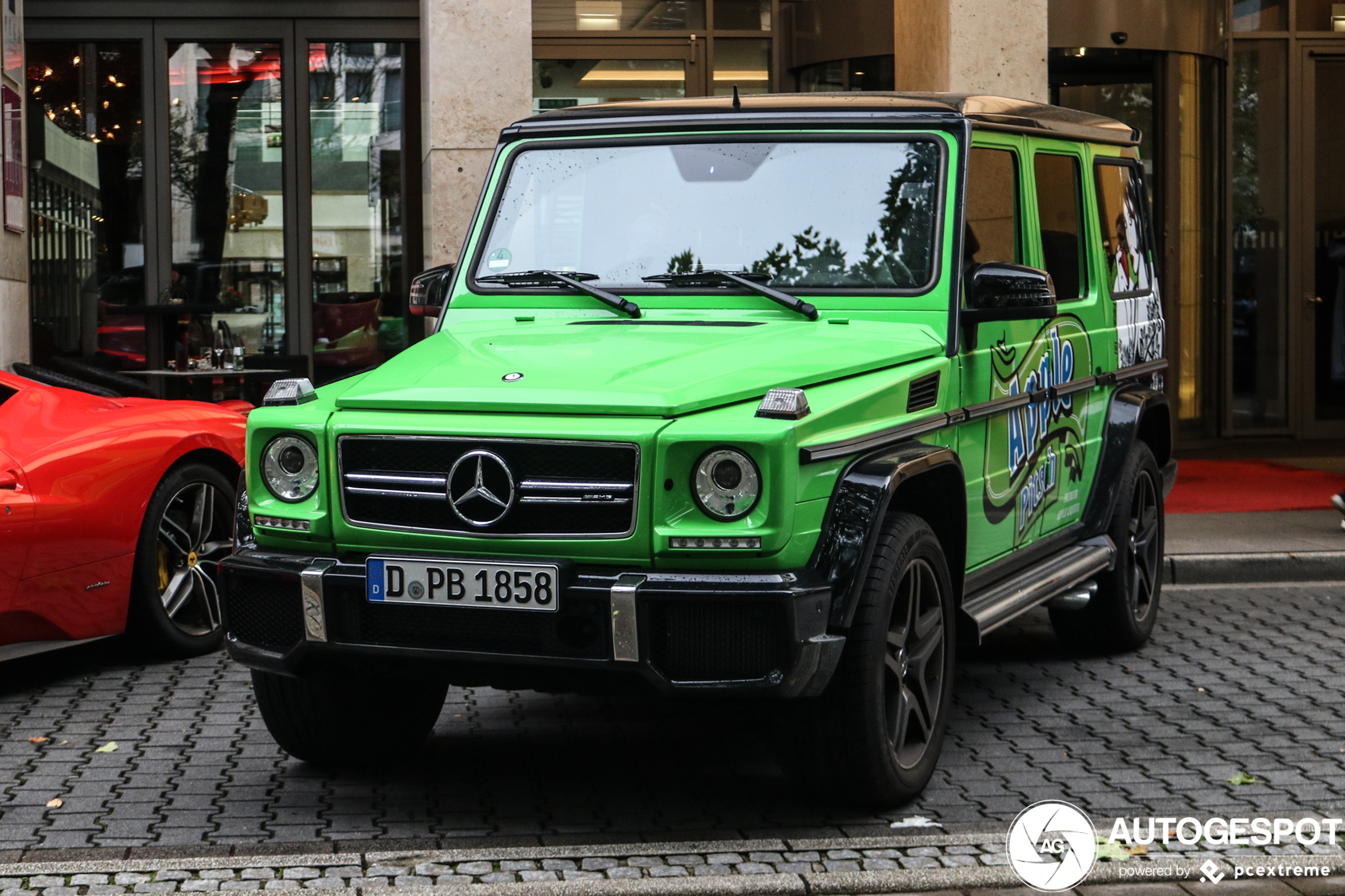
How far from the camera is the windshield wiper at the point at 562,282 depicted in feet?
17.4

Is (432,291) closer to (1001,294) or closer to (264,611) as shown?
(264,611)

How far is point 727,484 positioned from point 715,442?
117mm

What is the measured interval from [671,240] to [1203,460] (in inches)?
365

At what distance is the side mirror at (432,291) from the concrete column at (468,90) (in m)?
5.04

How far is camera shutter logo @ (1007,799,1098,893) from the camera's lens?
412 cm

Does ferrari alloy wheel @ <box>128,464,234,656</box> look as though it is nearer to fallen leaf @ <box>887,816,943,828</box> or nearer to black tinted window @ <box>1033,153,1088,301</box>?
fallen leaf @ <box>887,816,943,828</box>

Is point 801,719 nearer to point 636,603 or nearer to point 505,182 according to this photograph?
point 636,603

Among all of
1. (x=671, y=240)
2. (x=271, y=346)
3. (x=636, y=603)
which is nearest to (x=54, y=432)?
(x=671, y=240)

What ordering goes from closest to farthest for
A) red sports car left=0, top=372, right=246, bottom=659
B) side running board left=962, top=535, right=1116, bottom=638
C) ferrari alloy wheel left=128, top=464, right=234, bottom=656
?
side running board left=962, top=535, right=1116, bottom=638
red sports car left=0, top=372, right=246, bottom=659
ferrari alloy wheel left=128, top=464, right=234, bottom=656

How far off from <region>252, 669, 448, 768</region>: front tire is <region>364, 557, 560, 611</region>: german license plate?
57 centimetres

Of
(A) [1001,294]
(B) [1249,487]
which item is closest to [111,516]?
(A) [1001,294]

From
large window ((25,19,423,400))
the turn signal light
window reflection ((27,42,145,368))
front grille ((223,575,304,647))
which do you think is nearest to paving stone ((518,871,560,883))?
front grille ((223,575,304,647))

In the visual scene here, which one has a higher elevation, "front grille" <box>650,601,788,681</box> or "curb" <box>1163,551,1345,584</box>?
"front grille" <box>650,601,788,681</box>

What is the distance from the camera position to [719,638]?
163 inches
